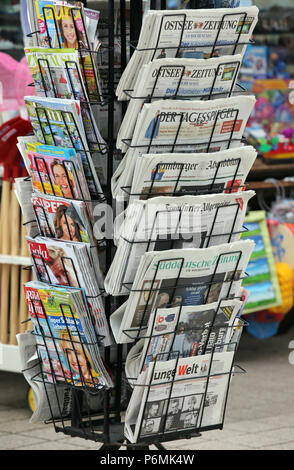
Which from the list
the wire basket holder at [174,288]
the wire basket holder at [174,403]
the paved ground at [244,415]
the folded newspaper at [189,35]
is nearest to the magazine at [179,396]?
the wire basket holder at [174,403]

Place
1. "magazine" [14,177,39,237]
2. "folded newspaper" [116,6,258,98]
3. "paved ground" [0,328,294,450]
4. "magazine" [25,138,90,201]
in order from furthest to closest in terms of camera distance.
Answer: "paved ground" [0,328,294,450] < "magazine" [14,177,39,237] < "magazine" [25,138,90,201] < "folded newspaper" [116,6,258,98]

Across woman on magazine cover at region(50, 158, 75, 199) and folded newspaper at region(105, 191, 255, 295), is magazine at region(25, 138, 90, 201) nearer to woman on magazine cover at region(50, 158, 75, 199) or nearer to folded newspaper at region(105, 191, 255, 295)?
woman on magazine cover at region(50, 158, 75, 199)

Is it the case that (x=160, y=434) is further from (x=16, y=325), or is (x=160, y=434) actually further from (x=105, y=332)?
(x=16, y=325)

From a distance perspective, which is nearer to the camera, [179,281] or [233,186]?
[179,281]

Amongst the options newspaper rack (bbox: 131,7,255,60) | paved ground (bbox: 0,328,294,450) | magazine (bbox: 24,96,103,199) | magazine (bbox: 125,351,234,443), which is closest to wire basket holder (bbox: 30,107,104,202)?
magazine (bbox: 24,96,103,199)

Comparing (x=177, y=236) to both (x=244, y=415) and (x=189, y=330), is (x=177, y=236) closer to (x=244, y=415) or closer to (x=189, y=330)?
(x=189, y=330)

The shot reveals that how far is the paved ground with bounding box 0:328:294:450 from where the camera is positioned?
3314 millimetres

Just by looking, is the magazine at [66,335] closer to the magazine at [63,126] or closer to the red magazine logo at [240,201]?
the magazine at [63,126]

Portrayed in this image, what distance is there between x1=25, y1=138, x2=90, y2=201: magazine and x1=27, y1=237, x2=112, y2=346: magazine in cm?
12

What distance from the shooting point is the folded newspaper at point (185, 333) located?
1.93m

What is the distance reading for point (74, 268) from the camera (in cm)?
200

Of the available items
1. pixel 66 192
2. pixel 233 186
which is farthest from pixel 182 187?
pixel 66 192

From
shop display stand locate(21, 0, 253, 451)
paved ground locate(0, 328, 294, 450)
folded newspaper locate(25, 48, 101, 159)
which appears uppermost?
Result: folded newspaper locate(25, 48, 101, 159)

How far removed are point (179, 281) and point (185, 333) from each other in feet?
0.41
